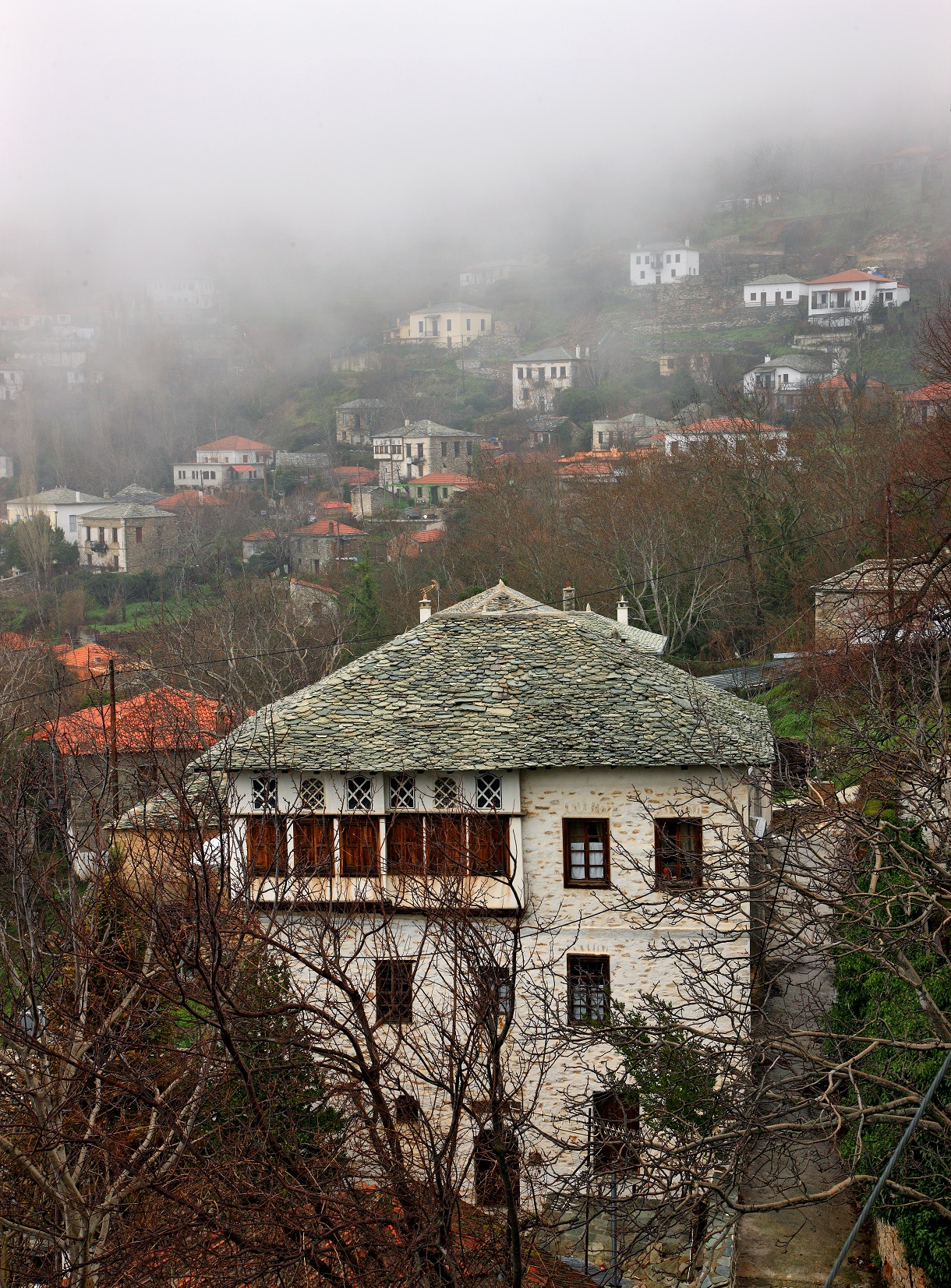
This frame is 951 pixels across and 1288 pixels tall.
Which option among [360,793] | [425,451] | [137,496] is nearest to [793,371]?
[425,451]

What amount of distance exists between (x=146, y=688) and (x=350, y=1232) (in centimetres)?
2544

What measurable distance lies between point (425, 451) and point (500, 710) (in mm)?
76711

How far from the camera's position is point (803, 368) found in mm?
94125

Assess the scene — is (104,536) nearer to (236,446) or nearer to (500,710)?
(236,446)

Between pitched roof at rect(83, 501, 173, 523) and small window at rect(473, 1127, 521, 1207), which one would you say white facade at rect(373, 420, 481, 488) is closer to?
pitched roof at rect(83, 501, 173, 523)

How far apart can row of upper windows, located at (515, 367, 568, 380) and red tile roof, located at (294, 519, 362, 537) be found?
50092 mm

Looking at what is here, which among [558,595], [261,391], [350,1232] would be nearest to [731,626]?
[558,595]

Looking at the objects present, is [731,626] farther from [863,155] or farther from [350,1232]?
[863,155]

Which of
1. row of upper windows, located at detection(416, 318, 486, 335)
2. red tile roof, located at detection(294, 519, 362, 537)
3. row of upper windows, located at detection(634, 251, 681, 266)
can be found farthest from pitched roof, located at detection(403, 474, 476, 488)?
row of upper windows, located at detection(634, 251, 681, 266)

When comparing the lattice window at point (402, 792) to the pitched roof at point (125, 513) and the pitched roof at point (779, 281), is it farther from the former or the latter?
the pitched roof at point (779, 281)

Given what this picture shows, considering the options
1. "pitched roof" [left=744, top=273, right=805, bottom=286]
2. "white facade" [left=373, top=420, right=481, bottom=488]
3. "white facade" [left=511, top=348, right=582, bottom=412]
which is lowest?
"white facade" [left=373, top=420, right=481, bottom=488]

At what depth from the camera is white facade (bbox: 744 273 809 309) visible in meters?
120

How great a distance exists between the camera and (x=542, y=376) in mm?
113375

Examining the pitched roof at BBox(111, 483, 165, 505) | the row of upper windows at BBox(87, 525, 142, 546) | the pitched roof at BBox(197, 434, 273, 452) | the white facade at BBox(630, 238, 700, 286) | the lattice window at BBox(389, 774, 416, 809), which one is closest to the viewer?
the lattice window at BBox(389, 774, 416, 809)
